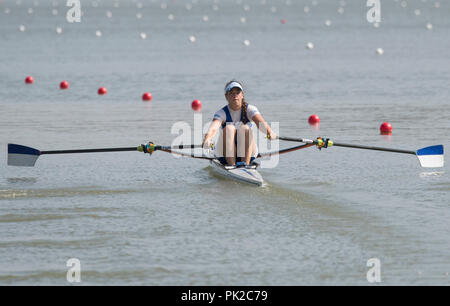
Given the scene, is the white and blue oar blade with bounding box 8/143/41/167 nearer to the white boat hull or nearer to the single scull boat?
the single scull boat

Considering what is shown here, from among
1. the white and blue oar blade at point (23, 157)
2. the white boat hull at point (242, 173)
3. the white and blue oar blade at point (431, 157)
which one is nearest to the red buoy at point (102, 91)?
the white and blue oar blade at point (23, 157)

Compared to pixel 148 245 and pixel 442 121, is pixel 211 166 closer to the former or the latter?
pixel 148 245

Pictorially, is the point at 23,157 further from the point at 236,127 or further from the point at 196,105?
the point at 196,105

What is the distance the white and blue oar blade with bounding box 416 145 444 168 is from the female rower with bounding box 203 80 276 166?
7.95ft

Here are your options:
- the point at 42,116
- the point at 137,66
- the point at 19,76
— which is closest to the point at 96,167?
the point at 42,116

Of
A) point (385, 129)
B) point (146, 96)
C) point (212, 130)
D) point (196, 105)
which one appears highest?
point (146, 96)

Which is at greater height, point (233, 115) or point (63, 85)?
point (63, 85)

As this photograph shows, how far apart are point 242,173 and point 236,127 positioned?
2.60 feet

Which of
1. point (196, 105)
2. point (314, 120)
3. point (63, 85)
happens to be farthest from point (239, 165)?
point (63, 85)

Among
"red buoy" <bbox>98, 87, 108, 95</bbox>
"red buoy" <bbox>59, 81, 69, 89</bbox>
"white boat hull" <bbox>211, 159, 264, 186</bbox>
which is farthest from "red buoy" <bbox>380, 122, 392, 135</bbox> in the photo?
"red buoy" <bbox>59, 81, 69, 89</bbox>

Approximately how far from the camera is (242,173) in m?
13.1

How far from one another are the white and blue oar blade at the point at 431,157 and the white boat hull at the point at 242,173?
2.67 meters

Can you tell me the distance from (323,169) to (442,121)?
6090mm

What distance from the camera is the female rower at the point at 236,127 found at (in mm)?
13391
